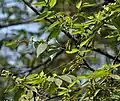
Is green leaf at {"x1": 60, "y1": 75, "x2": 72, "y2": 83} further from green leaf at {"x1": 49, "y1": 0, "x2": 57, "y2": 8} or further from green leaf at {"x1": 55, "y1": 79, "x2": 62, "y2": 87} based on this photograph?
green leaf at {"x1": 49, "y1": 0, "x2": 57, "y2": 8}

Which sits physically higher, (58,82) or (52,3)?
(52,3)

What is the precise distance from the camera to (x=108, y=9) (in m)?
1.42

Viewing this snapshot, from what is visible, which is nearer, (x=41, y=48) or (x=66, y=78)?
(x=66, y=78)

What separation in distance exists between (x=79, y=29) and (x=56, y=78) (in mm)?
232

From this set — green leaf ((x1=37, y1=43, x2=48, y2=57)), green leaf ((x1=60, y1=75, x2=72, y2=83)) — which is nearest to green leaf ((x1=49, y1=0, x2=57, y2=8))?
green leaf ((x1=37, y1=43, x2=48, y2=57))

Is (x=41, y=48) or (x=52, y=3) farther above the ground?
(x=52, y=3)

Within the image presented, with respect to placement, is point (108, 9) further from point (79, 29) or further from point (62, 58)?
point (62, 58)

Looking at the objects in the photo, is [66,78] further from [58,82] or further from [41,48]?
[41,48]

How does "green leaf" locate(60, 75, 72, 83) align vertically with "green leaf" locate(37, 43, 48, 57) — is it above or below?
below

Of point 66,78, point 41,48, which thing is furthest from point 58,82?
point 41,48

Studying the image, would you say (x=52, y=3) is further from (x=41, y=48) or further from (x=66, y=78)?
(x=66, y=78)

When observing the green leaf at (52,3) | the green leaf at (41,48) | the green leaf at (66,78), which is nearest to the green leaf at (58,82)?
the green leaf at (66,78)

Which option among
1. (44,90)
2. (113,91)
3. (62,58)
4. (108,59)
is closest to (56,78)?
(44,90)

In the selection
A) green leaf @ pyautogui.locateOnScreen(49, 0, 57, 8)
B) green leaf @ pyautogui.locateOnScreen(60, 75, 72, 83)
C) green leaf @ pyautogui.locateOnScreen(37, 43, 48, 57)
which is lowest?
green leaf @ pyautogui.locateOnScreen(60, 75, 72, 83)
